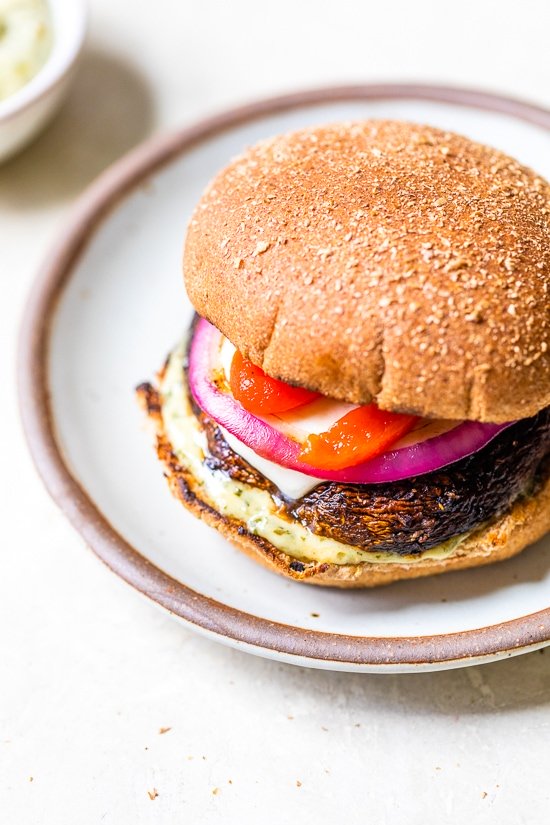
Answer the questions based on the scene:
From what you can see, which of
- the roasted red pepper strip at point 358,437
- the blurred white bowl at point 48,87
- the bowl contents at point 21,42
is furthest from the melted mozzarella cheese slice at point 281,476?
the bowl contents at point 21,42

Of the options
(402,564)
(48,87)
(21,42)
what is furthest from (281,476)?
(21,42)

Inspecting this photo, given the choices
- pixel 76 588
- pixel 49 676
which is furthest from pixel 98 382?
pixel 49 676

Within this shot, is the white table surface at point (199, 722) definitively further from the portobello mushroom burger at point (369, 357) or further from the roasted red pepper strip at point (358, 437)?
the roasted red pepper strip at point (358, 437)

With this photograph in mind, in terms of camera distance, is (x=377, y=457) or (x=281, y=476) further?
(x=281, y=476)

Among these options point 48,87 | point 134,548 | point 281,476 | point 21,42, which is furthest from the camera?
point 21,42

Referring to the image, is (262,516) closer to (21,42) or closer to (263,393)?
(263,393)
